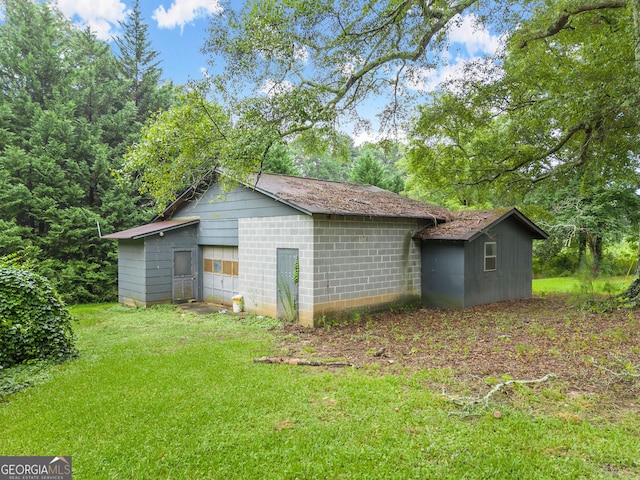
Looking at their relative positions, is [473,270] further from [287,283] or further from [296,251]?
[287,283]

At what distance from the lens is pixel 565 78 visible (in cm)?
912

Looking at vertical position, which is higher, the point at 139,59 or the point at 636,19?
the point at 139,59

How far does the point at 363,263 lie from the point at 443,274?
2.61m

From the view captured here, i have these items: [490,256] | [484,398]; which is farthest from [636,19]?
[484,398]

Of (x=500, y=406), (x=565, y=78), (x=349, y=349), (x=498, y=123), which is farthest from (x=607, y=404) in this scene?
(x=498, y=123)

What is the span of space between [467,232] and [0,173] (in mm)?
15212

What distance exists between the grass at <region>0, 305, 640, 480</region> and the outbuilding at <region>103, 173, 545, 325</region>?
12.4ft

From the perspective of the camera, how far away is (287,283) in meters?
9.56

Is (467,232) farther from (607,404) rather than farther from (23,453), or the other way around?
(23,453)

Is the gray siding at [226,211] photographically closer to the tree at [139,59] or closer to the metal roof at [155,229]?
the metal roof at [155,229]

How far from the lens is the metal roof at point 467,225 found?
10245 millimetres

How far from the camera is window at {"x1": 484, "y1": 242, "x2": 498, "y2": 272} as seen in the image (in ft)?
36.8

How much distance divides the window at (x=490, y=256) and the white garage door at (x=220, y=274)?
7.34 m
